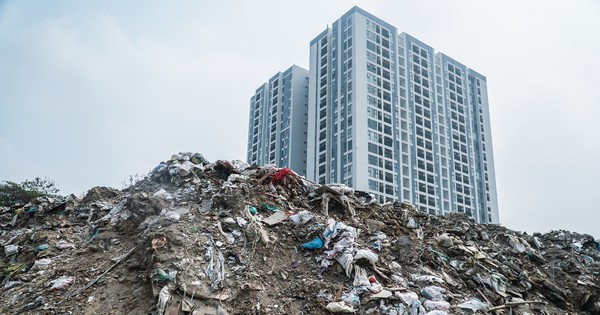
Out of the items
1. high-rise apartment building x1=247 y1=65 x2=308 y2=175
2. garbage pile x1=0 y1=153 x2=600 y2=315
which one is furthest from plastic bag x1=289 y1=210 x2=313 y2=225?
high-rise apartment building x1=247 y1=65 x2=308 y2=175

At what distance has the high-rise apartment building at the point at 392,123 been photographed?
33500mm

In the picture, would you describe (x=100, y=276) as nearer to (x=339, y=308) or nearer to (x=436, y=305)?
(x=339, y=308)

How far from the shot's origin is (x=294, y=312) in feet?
14.9

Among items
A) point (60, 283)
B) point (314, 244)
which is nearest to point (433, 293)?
point (314, 244)

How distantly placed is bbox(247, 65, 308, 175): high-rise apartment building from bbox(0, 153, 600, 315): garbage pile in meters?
31.0

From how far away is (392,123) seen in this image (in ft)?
117

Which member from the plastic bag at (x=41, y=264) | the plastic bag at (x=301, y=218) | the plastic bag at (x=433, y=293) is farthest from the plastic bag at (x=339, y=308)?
the plastic bag at (x=41, y=264)

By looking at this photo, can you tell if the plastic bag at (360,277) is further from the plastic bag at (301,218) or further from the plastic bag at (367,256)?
the plastic bag at (301,218)

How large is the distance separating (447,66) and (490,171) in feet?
41.1

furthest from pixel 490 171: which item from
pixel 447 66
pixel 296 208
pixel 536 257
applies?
pixel 296 208

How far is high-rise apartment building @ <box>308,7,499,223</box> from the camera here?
110ft

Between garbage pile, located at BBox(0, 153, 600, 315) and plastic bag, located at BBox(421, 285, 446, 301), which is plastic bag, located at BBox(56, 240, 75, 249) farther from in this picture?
plastic bag, located at BBox(421, 285, 446, 301)

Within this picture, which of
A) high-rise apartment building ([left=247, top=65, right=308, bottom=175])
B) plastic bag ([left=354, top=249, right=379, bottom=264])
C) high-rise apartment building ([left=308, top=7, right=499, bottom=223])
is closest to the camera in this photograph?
plastic bag ([left=354, top=249, right=379, bottom=264])

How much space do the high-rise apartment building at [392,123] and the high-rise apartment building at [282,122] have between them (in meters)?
2.43
